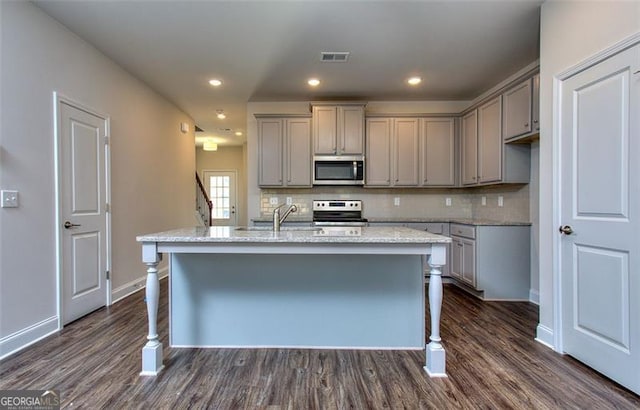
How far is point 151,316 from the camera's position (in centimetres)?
206

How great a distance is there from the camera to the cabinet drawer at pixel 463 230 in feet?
12.0

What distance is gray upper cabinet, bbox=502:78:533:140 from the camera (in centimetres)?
323

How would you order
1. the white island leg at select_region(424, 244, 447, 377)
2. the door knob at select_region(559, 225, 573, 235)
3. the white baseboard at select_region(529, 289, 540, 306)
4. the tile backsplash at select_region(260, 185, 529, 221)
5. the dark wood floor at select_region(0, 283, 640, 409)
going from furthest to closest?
the tile backsplash at select_region(260, 185, 529, 221) → the white baseboard at select_region(529, 289, 540, 306) → the door knob at select_region(559, 225, 573, 235) → the white island leg at select_region(424, 244, 447, 377) → the dark wood floor at select_region(0, 283, 640, 409)

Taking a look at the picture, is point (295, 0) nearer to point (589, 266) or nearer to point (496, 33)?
point (496, 33)

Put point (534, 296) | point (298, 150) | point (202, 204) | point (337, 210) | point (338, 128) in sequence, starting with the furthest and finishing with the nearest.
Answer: point (202, 204) → point (337, 210) → point (298, 150) → point (338, 128) → point (534, 296)

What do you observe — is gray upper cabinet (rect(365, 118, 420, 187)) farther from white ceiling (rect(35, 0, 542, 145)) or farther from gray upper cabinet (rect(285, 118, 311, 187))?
gray upper cabinet (rect(285, 118, 311, 187))

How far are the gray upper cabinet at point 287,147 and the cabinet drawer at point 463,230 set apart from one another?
6.82 feet

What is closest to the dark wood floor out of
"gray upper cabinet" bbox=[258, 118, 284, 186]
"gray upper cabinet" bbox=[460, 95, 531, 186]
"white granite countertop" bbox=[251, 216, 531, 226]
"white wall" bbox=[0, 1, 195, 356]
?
"white wall" bbox=[0, 1, 195, 356]

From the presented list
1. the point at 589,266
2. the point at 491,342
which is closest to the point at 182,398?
the point at 491,342

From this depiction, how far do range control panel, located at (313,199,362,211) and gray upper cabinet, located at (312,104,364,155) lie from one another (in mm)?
777

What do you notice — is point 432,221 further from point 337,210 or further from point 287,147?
point 287,147

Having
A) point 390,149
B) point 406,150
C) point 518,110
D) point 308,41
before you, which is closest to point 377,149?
point 390,149

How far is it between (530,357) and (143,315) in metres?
3.38

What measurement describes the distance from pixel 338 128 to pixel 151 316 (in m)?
3.28
